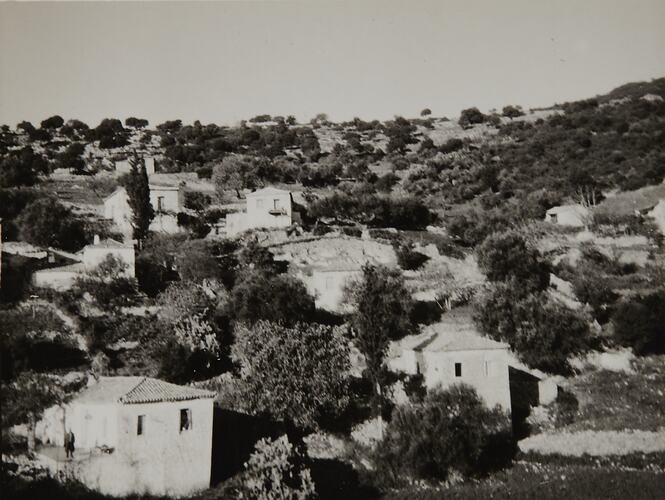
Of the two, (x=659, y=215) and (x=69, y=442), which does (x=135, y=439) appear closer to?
(x=69, y=442)

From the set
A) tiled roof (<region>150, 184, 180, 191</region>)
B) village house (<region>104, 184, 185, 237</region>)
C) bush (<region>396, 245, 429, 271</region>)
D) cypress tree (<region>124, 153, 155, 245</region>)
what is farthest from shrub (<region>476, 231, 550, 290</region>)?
tiled roof (<region>150, 184, 180, 191</region>)

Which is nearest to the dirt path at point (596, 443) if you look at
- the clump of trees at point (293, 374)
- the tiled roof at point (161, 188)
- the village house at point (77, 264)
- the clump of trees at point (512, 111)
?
the clump of trees at point (293, 374)

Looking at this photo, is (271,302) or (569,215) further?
(569,215)

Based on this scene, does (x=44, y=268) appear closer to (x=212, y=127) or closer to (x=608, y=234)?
(x=608, y=234)

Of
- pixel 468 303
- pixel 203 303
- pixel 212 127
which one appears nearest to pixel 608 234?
pixel 468 303

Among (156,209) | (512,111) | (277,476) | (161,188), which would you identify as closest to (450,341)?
(277,476)
